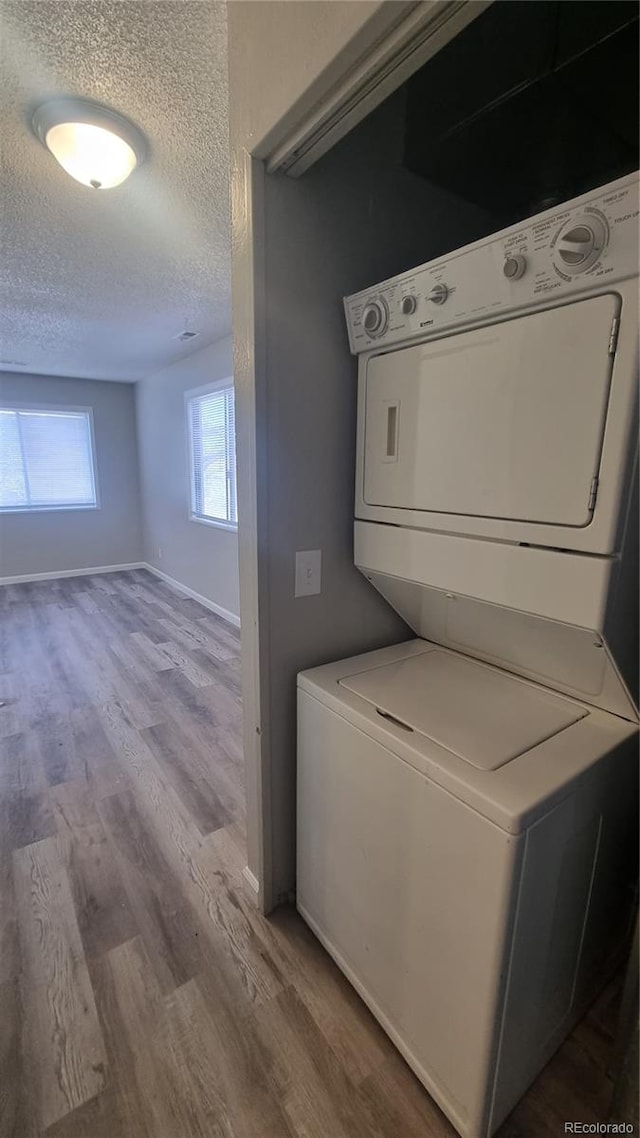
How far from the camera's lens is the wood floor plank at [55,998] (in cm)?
109

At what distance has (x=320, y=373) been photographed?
1.29 m

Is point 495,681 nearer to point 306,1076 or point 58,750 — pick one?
point 306,1076

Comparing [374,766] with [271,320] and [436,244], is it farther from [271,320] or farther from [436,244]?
[436,244]

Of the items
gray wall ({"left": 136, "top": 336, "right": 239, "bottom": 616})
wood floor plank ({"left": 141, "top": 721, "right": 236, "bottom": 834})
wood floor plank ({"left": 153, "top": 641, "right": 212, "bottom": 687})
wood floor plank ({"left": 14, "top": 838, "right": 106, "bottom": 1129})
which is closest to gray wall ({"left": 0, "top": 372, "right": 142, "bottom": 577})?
gray wall ({"left": 136, "top": 336, "right": 239, "bottom": 616})

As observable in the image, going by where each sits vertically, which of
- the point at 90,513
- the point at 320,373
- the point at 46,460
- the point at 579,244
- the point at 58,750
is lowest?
the point at 58,750

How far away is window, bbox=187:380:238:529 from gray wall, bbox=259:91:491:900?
2650 millimetres

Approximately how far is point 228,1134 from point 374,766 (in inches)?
33.1

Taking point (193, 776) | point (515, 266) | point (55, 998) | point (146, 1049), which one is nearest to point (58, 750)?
point (193, 776)

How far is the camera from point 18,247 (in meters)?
2.33

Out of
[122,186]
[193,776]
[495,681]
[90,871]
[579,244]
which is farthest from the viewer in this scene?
[193,776]

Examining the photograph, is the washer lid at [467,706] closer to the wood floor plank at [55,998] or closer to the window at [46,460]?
the wood floor plank at [55,998]

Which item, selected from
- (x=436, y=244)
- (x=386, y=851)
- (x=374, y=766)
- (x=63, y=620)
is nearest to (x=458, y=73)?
(x=436, y=244)

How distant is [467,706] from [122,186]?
2.29 metres

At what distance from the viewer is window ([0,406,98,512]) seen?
5371 millimetres
